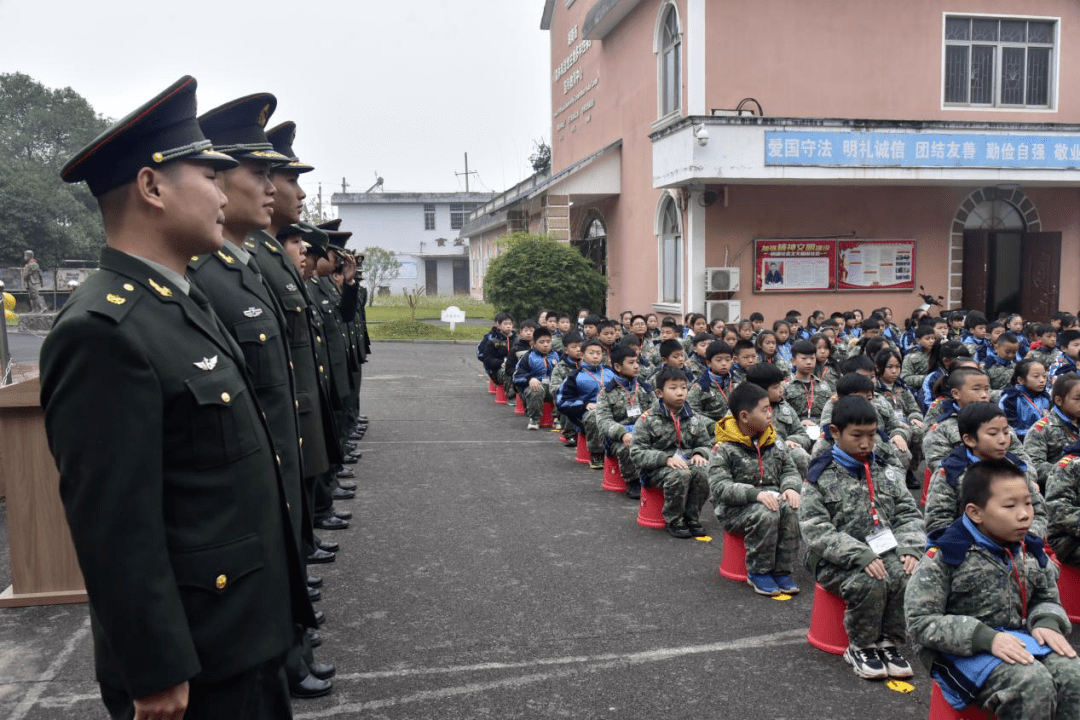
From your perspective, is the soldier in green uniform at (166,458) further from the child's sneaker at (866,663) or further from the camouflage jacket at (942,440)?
the camouflage jacket at (942,440)

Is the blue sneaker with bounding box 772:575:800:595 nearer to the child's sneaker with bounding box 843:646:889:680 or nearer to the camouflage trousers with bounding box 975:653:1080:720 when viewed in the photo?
the child's sneaker with bounding box 843:646:889:680

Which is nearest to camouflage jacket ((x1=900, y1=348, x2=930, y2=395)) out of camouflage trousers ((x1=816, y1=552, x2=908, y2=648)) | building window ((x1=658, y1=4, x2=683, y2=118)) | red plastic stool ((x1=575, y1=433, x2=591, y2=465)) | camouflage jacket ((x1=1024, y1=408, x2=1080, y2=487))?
red plastic stool ((x1=575, y1=433, x2=591, y2=465))

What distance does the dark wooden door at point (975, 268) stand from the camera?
16391 millimetres

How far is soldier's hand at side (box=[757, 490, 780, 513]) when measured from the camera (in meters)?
5.14

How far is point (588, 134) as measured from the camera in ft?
74.0

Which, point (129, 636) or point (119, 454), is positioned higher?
point (119, 454)

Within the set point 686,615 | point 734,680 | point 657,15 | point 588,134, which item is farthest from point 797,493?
point 588,134

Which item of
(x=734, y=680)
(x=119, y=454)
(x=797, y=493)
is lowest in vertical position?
(x=734, y=680)

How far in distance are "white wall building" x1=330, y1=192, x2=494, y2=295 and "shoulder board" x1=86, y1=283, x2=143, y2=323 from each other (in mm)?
50115

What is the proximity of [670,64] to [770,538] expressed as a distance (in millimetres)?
13442

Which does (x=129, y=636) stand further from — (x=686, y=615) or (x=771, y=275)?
(x=771, y=275)

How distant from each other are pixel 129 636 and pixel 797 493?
4.05m

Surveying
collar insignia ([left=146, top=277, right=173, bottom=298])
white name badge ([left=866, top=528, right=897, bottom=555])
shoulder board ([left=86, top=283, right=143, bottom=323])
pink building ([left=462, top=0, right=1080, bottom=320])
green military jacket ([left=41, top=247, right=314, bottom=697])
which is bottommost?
white name badge ([left=866, top=528, right=897, bottom=555])

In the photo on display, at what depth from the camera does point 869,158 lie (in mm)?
14039
